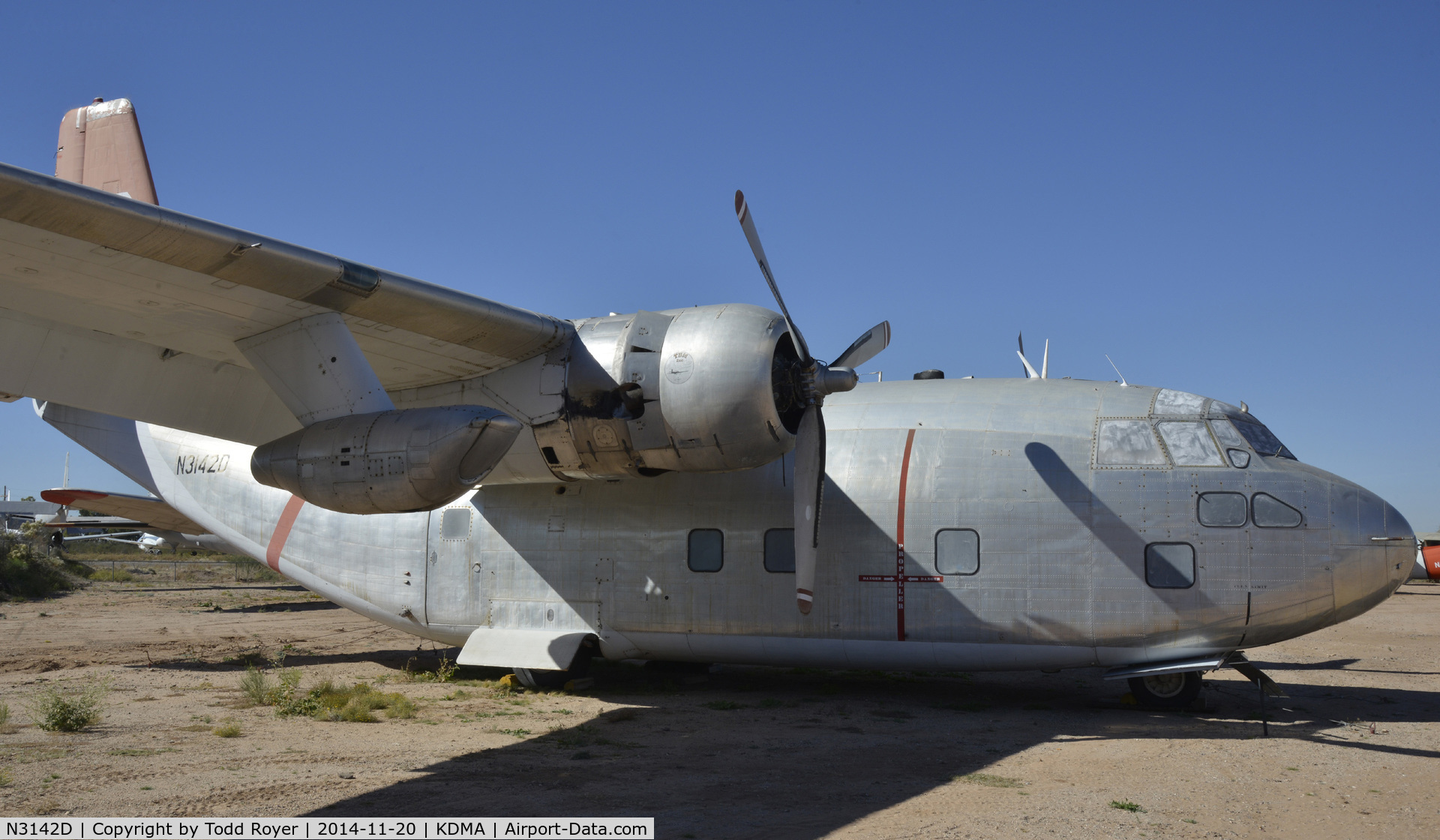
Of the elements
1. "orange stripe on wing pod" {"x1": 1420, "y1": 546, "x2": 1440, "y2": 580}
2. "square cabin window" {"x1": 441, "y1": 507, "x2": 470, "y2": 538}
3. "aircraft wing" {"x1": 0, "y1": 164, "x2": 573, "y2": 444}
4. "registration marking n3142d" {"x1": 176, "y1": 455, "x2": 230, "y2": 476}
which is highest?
"aircraft wing" {"x1": 0, "y1": 164, "x2": 573, "y2": 444}

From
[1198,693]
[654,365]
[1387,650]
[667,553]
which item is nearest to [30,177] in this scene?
[654,365]

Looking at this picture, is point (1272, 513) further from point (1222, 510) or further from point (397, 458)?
point (397, 458)

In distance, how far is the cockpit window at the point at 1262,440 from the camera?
1000 centimetres

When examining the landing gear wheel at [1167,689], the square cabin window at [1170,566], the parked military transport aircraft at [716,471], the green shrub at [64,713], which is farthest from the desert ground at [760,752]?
the square cabin window at [1170,566]

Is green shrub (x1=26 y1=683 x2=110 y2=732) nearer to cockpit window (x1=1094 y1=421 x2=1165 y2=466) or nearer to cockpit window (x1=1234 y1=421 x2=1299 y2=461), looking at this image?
cockpit window (x1=1094 y1=421 x2=1165 y2=466)

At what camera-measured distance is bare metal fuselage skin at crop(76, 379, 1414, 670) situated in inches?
375

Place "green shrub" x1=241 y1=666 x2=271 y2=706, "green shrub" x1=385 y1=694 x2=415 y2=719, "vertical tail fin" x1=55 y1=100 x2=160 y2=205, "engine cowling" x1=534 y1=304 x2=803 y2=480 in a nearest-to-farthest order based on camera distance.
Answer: "engine cowling" x1=534 y1=304 x2=803 y2=480 → "green shrub" x1=385 y1=694 x2=415 y2=719 → "green shrub" x1=241 y1=666 x2=271 y2=706 → "vertical tail fin" x1=55 y1=100 x2=160 y2=205

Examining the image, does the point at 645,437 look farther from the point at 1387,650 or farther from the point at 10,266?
the point at 1387,650

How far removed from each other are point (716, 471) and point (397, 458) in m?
3.42

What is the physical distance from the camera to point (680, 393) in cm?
927

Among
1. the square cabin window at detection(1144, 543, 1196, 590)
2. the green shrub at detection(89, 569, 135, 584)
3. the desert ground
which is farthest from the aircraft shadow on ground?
the green shrub at detection(89, 569, 135, 584)

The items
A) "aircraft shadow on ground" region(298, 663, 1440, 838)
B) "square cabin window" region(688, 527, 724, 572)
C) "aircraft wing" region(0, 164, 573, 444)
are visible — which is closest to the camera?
"aircraft shadow on ground" region(298, 663, 1440, 838)

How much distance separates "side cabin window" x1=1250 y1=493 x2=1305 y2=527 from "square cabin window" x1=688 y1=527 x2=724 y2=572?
586 cm

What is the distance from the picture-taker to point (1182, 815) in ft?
20.7
